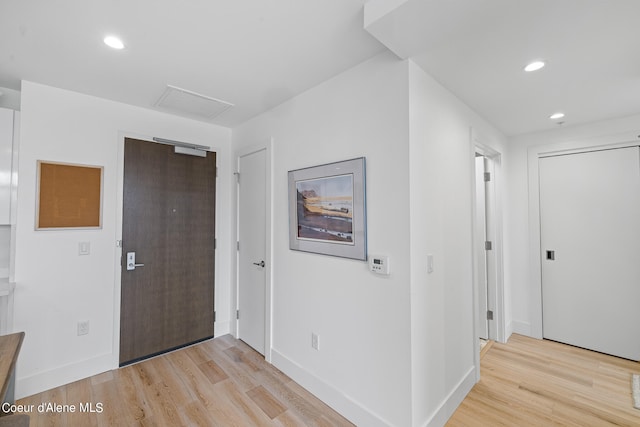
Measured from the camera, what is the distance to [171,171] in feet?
9.80

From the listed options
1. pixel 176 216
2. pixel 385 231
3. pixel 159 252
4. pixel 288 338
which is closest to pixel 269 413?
pixel 288 338

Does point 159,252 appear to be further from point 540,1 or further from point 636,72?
point 636,72

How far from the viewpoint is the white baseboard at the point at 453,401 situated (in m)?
1.83

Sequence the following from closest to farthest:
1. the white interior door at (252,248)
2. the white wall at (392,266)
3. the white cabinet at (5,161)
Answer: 1. the white wall at (392,266)
2. the white cabinet at (5,161)
3. the white interior door at (252,248)

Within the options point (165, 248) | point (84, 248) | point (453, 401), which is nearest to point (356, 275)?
point (453, 401)

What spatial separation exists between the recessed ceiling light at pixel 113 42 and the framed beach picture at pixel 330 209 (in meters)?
1.45

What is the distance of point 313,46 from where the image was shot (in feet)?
5.90

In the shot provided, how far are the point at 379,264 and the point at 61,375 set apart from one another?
9.33 ft

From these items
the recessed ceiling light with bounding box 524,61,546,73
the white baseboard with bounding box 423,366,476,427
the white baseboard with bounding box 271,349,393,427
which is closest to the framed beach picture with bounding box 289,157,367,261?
the white baseboard with bounding box 271,349,393,427

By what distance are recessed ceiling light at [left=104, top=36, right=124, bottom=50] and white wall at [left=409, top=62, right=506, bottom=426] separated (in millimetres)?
1849

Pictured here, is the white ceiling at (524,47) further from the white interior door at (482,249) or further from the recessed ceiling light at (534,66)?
the white interior door at (482,249)

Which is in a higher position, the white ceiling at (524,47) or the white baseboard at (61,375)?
the white ceiling at (524,47)

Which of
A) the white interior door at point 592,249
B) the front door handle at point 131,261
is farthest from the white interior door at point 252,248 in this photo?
the white interior door at point 592,249

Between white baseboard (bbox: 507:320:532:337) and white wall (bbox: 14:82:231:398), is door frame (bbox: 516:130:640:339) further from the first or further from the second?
white wall (bbox: 14:82:231:398)
